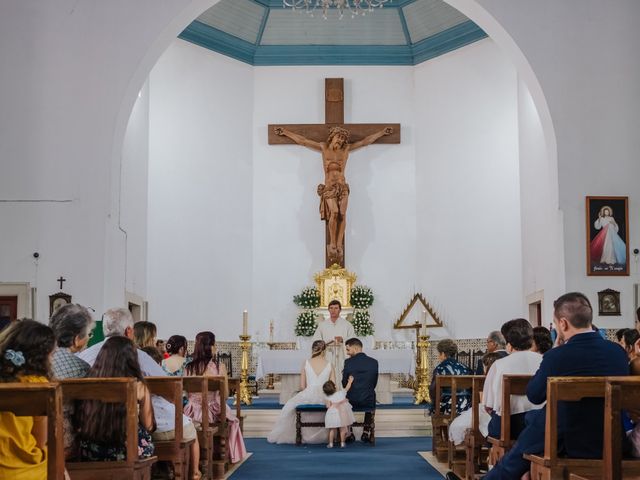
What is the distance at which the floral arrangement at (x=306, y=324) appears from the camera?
15.2 meters

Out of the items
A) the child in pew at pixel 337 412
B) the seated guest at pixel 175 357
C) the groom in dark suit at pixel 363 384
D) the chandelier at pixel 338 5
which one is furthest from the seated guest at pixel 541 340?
the chandelier at pixel 338 5

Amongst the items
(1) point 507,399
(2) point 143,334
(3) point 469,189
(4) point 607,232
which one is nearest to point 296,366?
(4) point 607,232

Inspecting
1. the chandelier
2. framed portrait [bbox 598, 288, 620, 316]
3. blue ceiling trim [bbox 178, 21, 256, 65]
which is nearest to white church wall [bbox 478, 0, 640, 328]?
framed portrait [bbox 598, 288, 620, 316]

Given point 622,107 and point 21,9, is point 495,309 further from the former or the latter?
point 21,9

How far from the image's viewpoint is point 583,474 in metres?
4.34

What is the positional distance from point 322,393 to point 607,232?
3.64 metres

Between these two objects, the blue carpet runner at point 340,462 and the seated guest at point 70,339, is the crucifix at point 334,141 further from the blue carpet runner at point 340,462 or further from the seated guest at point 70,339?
the seated guest at point 70,339

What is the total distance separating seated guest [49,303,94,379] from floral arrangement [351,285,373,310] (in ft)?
34.7

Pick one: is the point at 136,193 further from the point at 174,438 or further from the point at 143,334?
the point at 174,438

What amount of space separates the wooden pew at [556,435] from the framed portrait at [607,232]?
6.20 m

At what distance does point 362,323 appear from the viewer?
15.3 m

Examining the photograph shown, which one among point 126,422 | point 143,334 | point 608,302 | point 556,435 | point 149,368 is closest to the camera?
point 556,435

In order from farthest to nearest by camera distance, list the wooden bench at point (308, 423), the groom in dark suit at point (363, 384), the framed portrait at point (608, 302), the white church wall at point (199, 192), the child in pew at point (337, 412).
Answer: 1. the white church wall at point (199, 192)
2. the framed portrait at point (608, 302)
3. the groom in dark suit at point (363, 384)
4. the wooden bench at point (308, 423)
5. the child in pew at point (337, 412)

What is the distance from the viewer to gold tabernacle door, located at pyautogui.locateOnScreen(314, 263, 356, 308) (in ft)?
49.3
